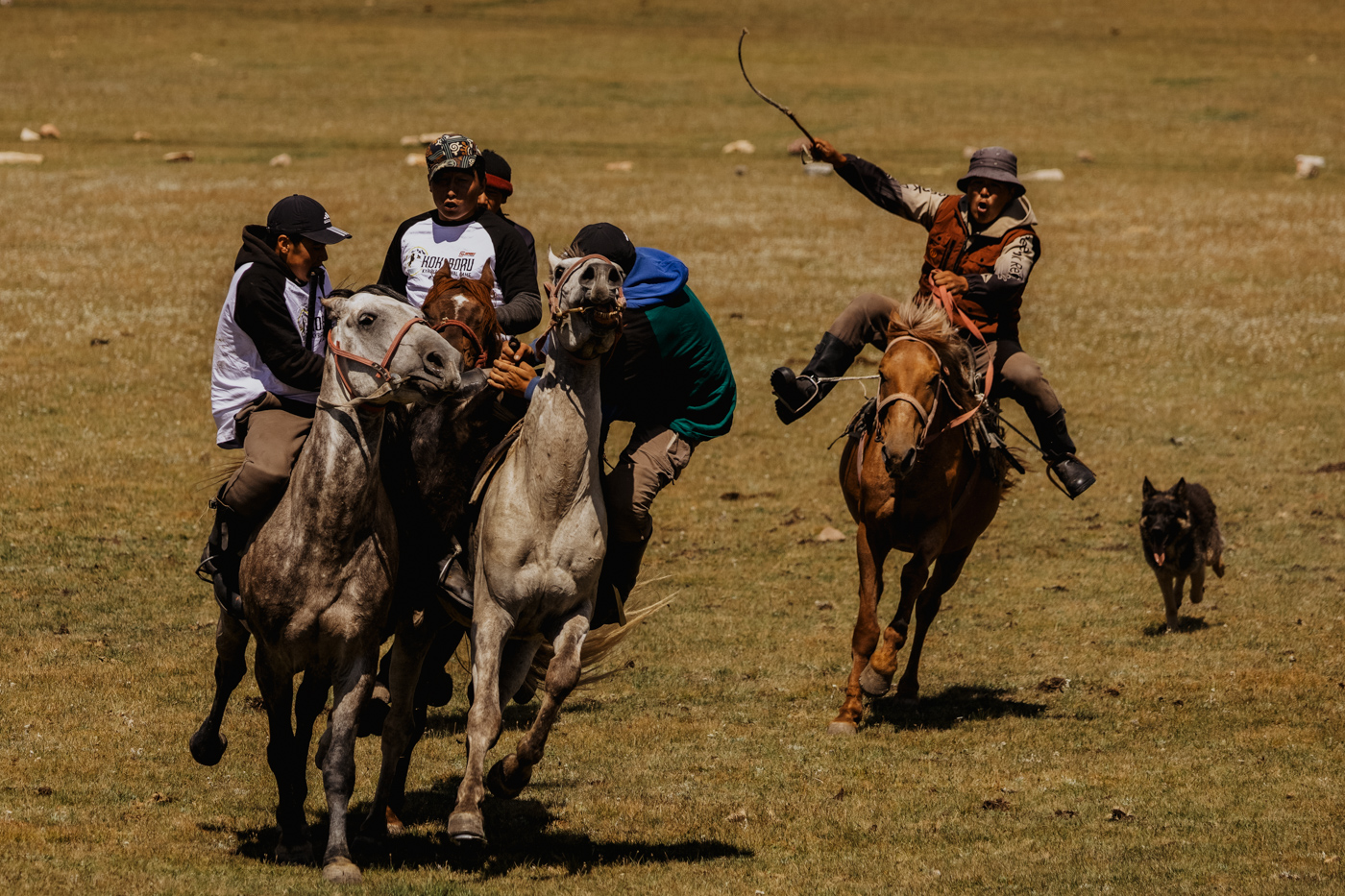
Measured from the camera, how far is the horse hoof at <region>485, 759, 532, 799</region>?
8172 mm

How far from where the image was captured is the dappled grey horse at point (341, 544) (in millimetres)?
7676

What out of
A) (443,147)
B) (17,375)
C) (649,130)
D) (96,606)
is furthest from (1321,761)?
(649,130)

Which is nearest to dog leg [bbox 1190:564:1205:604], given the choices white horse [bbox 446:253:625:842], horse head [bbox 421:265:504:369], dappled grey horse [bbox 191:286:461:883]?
white horse [bbox 446:253:625:842]

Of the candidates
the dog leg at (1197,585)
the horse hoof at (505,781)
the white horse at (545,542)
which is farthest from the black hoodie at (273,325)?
the dog leg at (1197,585)

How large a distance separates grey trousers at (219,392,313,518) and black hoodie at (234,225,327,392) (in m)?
0.25

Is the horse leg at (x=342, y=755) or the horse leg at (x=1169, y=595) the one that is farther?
the horse leg at (x=1169, y=595)

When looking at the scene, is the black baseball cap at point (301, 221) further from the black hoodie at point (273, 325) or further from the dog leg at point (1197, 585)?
the dog leg at point (1197, 585)

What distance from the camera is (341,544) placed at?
7852mm

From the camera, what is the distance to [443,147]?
31.0 feet

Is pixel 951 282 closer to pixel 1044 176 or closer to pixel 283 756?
pixel 283 756

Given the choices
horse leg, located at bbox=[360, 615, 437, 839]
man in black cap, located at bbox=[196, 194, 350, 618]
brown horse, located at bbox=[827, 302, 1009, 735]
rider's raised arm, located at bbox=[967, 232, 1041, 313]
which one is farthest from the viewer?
rider's raised arm, located at bbox=[967, 232, 1041, 313]

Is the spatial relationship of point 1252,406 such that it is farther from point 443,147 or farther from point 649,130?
point 649,130

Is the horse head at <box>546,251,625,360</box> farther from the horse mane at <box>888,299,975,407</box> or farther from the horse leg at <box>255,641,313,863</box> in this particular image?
the horse mane at <box>888,299,975,407</box>

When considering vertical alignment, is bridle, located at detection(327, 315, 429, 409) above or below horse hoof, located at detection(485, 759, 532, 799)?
above
